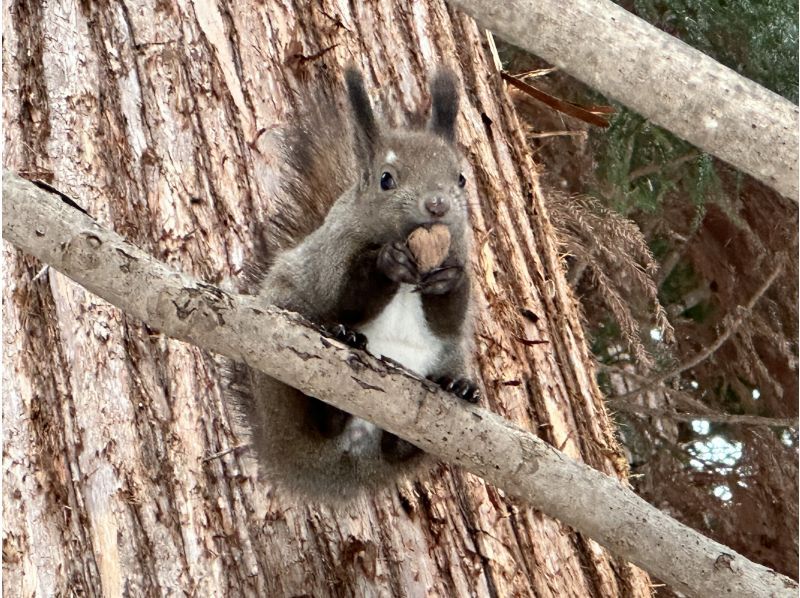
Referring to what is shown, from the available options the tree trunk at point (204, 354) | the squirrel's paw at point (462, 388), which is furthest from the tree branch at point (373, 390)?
the tree trunk at point (204, 354)

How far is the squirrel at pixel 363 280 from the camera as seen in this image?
7.75 feet

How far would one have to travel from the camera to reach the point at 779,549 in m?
3.99

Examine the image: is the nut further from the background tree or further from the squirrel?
the background tree

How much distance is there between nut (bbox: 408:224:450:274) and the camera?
7.47 ft

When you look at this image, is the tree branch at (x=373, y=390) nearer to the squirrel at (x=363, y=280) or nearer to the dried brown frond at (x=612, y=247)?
the squirrel at (x=363, y=280)

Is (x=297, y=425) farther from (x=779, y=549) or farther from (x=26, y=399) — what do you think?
(x=779, y=549)

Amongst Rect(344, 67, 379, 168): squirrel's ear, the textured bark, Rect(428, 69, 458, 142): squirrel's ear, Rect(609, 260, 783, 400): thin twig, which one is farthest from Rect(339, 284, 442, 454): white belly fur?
Rect(609, 260, 783, 400): thin twig

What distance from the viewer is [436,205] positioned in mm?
2324

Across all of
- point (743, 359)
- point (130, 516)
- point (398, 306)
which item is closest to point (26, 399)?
point (130, 516)

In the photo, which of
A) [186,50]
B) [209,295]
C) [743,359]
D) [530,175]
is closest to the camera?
[209,295]

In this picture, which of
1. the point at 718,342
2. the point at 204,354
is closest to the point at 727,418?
the point at 718,342

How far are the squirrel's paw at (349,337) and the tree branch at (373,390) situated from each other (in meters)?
0.21

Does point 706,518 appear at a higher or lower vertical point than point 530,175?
lower

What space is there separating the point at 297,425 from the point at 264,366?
26.2 inches
